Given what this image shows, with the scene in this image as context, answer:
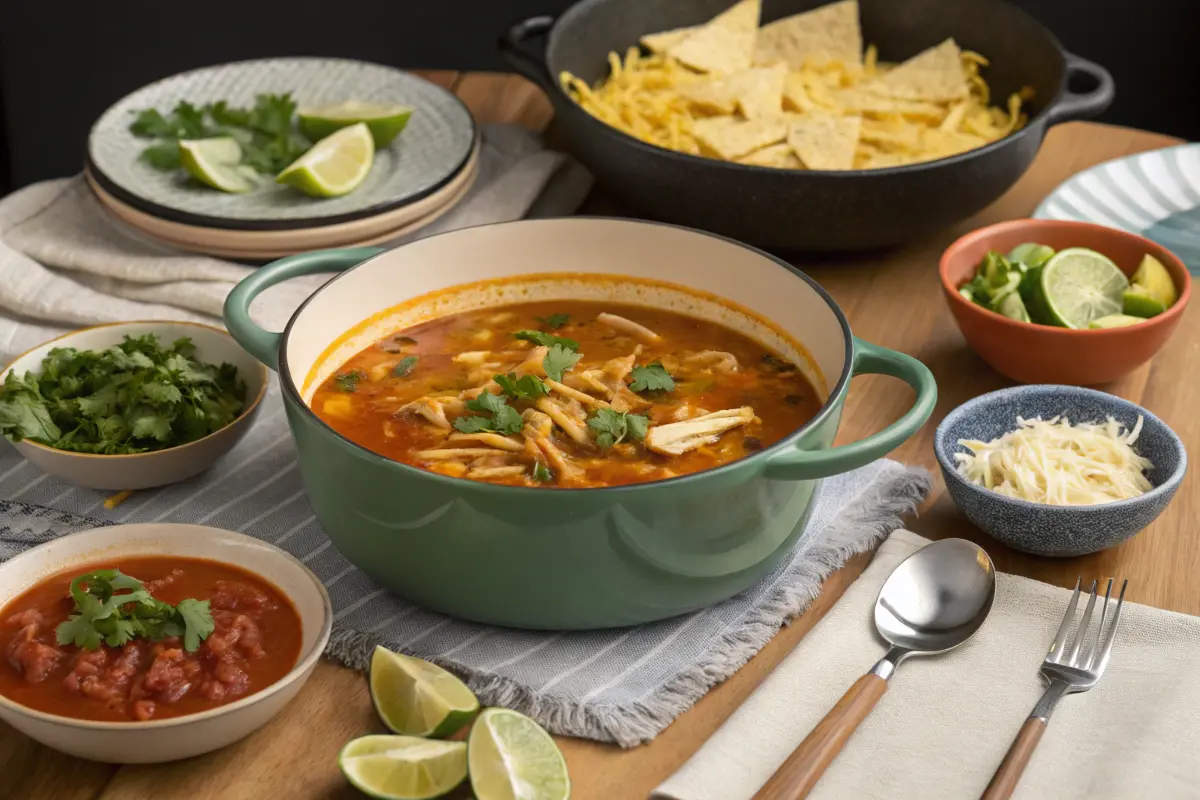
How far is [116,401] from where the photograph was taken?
2.17 metres

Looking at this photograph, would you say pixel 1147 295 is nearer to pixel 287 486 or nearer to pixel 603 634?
pixel 603 634

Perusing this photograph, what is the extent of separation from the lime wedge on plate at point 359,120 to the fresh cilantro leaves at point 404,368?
1.09 m

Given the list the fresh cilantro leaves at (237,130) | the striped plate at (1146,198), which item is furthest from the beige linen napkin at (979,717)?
the fresh cilantro leaves at (237,130)

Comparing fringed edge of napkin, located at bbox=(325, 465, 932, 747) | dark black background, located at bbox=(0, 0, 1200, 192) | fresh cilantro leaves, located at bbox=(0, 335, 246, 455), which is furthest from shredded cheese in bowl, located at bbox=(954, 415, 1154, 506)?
dark black background, located at bbox=(0, 0, 1200, 192)

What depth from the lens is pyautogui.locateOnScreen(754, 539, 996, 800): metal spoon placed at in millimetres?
1695

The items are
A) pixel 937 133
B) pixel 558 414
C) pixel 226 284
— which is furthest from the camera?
pixel 937 133

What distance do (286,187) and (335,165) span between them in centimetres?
12

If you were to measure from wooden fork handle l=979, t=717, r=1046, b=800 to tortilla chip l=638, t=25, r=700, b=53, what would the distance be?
6.83 feet

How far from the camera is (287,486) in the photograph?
2193 mm

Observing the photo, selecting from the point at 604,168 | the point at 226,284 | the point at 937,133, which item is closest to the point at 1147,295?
the point at 937,133

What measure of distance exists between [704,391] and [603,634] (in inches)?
17.7

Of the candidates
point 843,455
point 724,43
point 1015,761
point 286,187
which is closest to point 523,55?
point 724,43

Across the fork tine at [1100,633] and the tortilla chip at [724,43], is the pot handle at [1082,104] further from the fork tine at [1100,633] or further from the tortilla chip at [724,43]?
the fork tine at [1100,633]

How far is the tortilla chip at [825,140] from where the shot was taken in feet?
9.15
